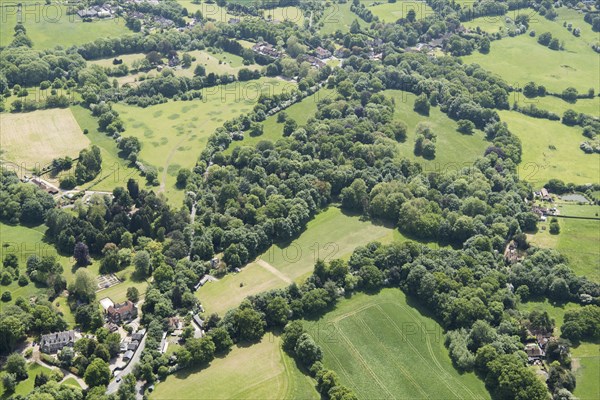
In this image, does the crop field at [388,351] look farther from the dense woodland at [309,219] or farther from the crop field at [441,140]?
the crop field at [441,140]

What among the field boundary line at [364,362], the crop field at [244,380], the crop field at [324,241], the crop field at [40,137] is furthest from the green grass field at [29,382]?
the crop field at [40,137]

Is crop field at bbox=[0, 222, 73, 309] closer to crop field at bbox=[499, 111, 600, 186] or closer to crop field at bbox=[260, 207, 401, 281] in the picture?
crop field at bbox=[260, 207, 401, 281]

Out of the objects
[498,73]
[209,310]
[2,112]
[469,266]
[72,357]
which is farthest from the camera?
[498,73]

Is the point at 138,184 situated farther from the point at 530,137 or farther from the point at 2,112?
the point at 530,137

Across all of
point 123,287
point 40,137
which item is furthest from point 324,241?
point 40,137

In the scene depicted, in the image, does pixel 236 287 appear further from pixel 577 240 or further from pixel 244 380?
pixel 577 240

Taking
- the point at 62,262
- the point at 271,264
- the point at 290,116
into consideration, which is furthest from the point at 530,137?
the point at 62,262
